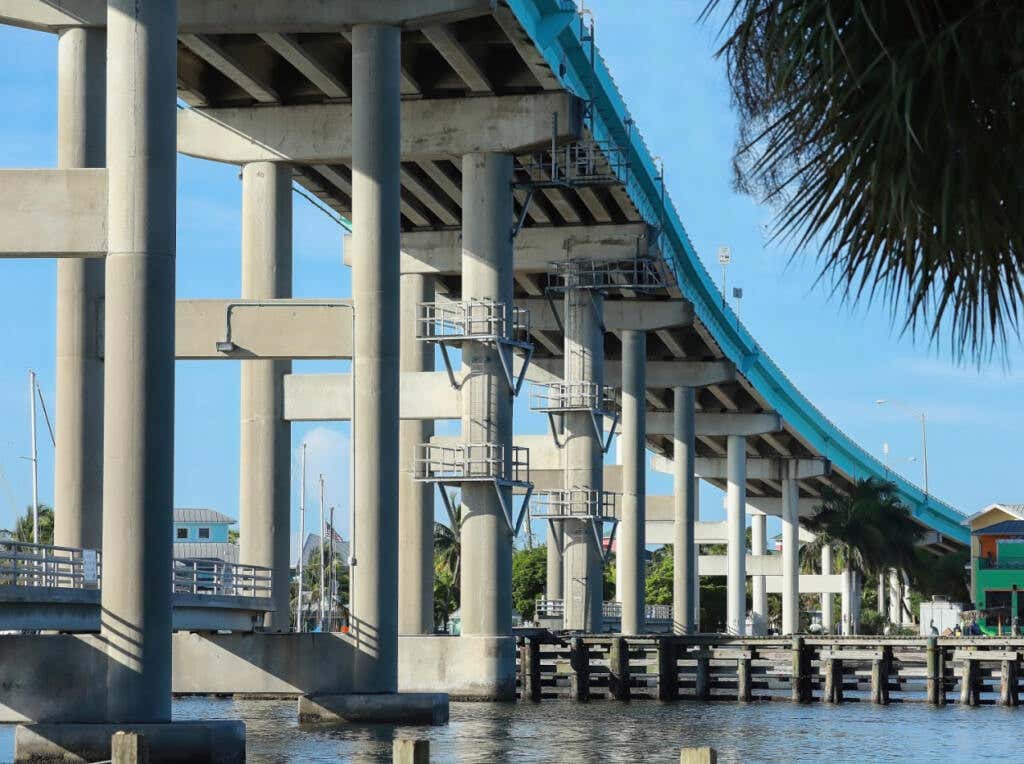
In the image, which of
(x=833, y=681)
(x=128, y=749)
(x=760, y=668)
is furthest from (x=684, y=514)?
(x=128, y=749)

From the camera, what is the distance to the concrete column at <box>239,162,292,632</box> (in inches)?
1929

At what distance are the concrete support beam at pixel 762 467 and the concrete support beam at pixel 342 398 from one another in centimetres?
6277

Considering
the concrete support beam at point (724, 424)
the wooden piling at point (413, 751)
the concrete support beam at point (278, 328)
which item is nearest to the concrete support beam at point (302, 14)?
the concrete support beam at point (278, 328)

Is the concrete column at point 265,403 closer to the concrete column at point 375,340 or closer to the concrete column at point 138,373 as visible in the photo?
the concrete column at point 375,340

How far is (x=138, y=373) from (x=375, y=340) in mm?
12392

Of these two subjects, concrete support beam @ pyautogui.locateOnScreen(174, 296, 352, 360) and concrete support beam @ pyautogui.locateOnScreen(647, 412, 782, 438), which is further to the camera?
concrete support beam @ pyautogui.locateOnScreen(647, 412, 782, 438)

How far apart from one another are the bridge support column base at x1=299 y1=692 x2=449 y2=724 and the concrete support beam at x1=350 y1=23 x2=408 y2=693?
1.28m

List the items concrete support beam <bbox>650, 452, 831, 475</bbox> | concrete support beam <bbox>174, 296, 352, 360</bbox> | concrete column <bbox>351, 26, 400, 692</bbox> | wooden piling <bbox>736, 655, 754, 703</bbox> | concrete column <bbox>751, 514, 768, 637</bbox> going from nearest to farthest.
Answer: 1. concrete column <bbox>351, 26, 400, 692</bbox>
2. concrete support beam <bbox>174, 296, 352, 360</bbox>
3. wooden piling <bbox>736, 655, 754, 703</bbox>
4. concrete column <bbox>751, 514, 768, 637</bbox>
5. concrete support beam <bbox>650, 452, 831, 475</bbox>

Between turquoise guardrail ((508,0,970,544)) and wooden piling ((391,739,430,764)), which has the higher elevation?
turquoise guardrail ((508,0,970,544))

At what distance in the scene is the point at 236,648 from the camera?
37.8 meters

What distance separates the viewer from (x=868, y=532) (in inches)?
4264

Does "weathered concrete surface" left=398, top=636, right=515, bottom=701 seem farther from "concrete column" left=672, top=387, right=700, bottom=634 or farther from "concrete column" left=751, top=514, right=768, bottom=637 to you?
"concrete column" left=751, top=514, right=768, bottom=637

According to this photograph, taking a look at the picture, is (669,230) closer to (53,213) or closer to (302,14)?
(302,14)

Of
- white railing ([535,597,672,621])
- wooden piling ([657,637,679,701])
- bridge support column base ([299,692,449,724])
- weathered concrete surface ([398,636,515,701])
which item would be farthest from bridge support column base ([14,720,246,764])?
white railing ([535,597,672,621])
